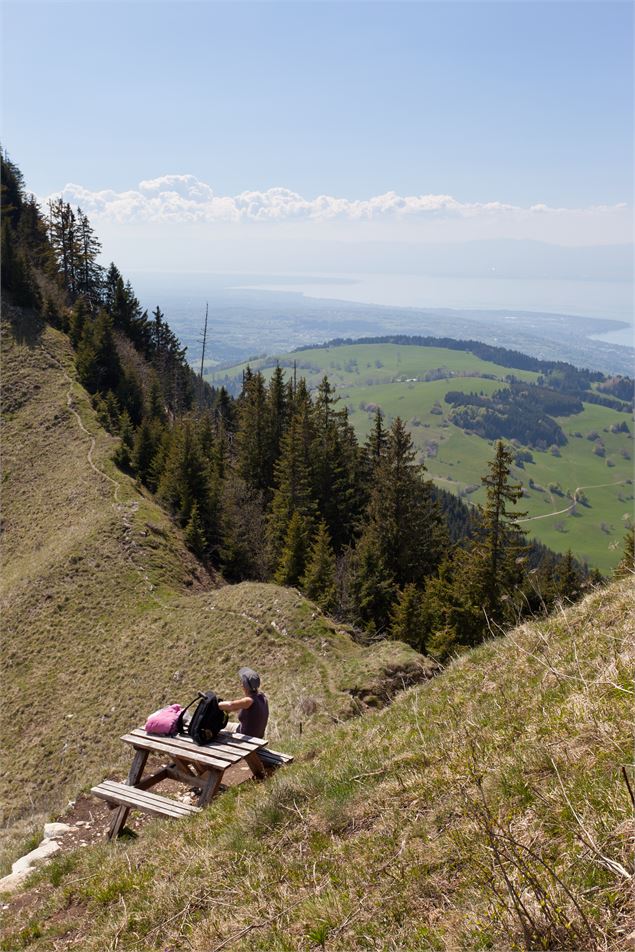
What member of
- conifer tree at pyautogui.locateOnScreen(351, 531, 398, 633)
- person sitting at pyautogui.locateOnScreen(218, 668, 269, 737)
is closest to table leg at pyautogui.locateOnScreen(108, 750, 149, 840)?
person sitting at pyautogui.locateOnScreen(218, 668, 269, 737)

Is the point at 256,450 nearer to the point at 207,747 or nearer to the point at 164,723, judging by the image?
the point at 164,723

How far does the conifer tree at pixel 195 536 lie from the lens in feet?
135

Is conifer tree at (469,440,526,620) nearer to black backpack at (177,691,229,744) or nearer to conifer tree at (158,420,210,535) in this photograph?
conifer tree at (158,420,210,535)

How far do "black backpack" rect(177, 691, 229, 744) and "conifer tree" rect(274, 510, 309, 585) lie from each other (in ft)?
100

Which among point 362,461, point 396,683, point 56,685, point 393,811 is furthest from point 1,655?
point 362,461

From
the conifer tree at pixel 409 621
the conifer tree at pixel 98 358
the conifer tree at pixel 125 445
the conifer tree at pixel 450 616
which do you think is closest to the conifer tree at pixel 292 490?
the conifer tree at pixel 409 621

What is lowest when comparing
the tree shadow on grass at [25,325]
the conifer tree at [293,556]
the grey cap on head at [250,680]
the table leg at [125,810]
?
the conifer tree at [293,556]

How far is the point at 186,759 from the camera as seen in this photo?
9219 mm

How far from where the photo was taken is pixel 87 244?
260 ft

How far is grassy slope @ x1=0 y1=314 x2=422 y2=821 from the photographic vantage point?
755 inches

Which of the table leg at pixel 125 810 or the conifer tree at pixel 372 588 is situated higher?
the table leg at pixel 125 810

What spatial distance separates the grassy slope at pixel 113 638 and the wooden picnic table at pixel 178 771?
5.84 meters

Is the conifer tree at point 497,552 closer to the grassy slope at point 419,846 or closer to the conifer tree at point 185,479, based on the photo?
the conifer tree at point 185,479

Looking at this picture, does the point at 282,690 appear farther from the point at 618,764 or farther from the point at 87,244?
the point at 87,244
